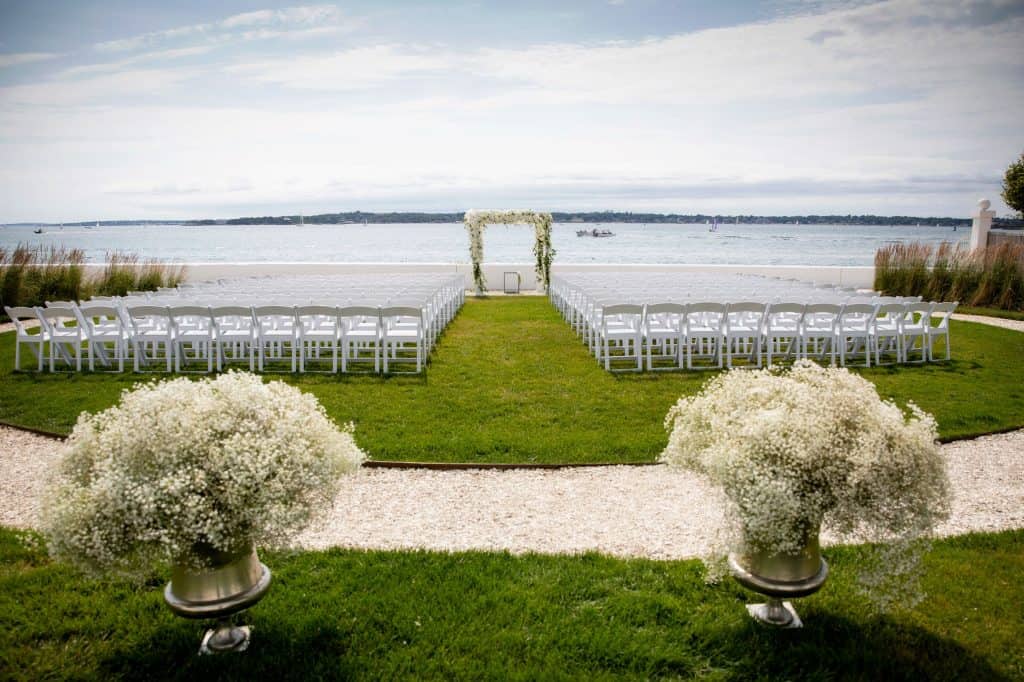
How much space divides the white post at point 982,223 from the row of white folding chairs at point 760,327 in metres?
14.4

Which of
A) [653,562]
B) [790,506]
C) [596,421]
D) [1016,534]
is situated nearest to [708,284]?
[596,421]

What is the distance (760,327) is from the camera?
420 inches

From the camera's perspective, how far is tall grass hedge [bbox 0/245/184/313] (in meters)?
15.3

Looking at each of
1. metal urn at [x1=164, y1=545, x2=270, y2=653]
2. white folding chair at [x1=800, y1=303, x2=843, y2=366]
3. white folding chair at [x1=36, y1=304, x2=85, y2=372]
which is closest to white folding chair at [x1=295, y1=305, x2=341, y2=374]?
white folding chair at [x1=36, y1=304, x2=85, y2=372]

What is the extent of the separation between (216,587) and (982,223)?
89.9 feet

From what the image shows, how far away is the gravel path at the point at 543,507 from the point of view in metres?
4.87

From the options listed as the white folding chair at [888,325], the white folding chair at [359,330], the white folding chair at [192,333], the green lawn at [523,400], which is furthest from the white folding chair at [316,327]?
the white folding chair at [888,325]

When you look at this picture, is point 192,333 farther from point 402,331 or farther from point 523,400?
point 523,400

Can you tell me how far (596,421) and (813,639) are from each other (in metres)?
4.38

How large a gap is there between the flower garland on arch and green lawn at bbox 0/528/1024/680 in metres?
17.8

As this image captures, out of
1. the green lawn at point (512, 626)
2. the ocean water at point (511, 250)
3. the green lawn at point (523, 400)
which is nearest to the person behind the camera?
the green lawn at point (512, 626)

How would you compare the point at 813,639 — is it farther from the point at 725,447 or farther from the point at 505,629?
the point at 505,629

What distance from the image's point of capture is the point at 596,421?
781 cm

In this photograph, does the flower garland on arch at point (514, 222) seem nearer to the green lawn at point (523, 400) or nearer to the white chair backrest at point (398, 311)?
A: the green lawn at point (523, 400)
